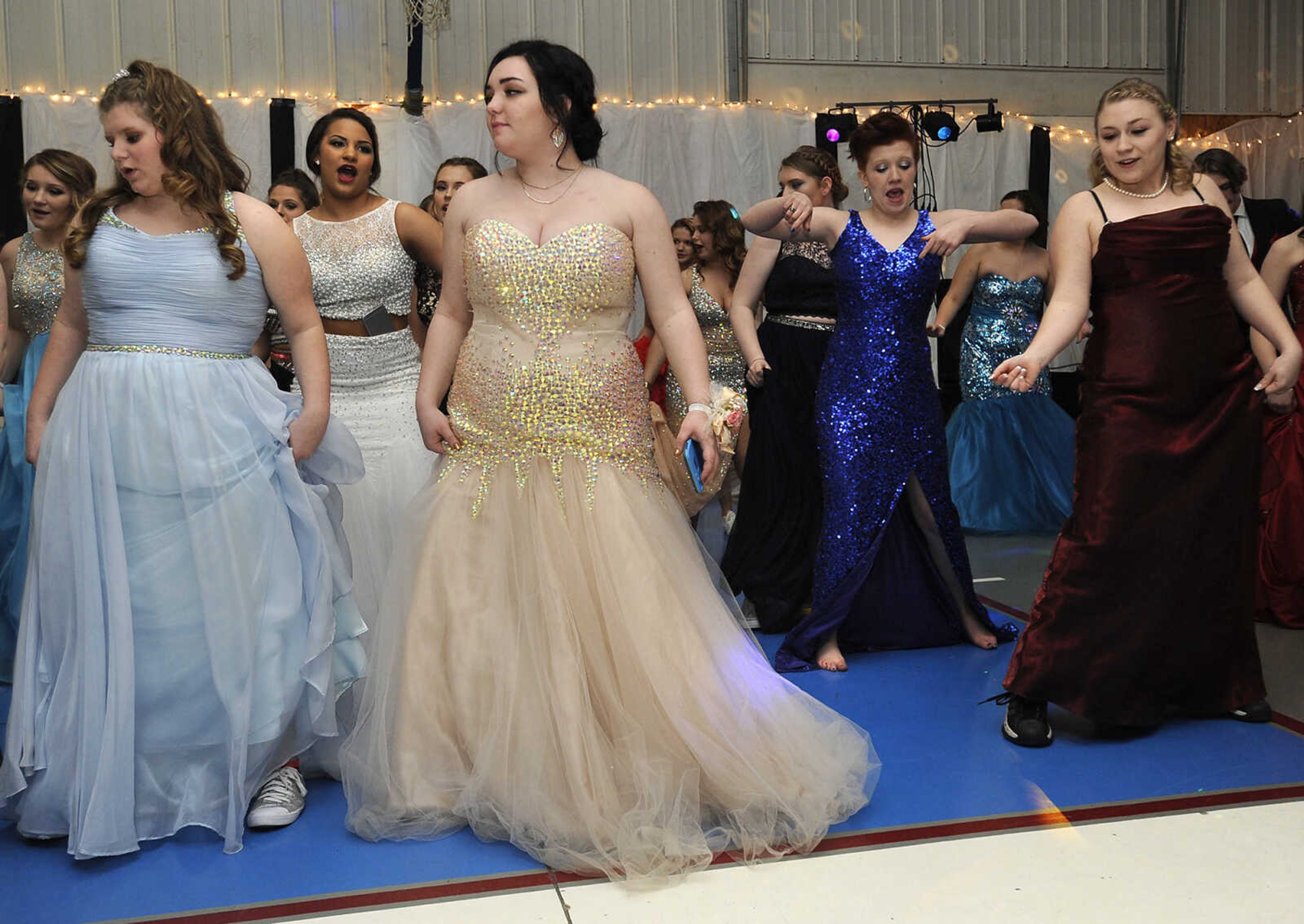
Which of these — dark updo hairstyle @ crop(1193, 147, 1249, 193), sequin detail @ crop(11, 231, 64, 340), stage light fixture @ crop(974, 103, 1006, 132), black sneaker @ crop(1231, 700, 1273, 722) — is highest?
stage light fixture @ crop(974, 103, 1006, 132)

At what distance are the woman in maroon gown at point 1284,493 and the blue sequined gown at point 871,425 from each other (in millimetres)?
1218

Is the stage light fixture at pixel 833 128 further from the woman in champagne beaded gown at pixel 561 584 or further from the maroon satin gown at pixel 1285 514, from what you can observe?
the woman in champagne beaded gown at pixel 561 584

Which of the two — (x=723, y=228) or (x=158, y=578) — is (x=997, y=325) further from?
(x=158, y=578)

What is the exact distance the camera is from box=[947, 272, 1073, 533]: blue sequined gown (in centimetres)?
717

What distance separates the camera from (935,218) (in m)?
4.14

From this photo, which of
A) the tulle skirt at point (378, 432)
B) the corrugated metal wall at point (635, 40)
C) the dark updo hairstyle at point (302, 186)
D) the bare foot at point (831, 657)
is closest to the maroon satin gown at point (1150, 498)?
the bare foot at point (831, 657)

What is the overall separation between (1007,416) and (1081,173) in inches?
190

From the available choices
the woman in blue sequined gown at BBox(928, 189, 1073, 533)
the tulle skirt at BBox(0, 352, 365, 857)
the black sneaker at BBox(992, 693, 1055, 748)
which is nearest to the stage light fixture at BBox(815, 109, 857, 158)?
the woman in blue sequined gown at BBox(928, 189, 1073, 533)

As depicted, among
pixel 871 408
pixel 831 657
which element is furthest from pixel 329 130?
pixel 831 657

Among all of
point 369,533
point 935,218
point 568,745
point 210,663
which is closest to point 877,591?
point 935,218

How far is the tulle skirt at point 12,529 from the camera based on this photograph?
4.12m

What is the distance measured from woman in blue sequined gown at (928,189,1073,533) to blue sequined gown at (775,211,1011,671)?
9.52ft

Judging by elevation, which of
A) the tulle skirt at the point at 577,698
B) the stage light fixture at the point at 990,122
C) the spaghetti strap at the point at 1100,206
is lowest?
the tulle skirt at the point at 577,698

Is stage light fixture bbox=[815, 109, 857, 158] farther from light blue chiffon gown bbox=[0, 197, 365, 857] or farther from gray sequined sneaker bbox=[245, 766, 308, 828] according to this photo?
gray sequined sneaker bbox=[245, 766, 308, 828]
